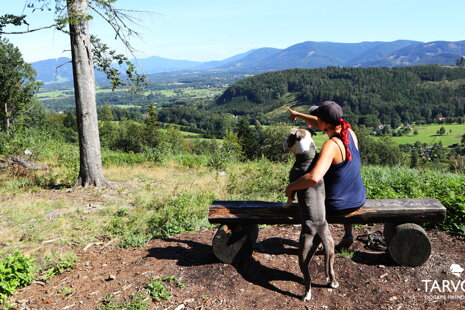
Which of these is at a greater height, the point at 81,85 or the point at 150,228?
the point at 81,85

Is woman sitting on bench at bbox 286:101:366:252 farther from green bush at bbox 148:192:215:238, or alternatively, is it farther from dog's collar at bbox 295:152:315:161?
green bush at bbox 148:192:215:238

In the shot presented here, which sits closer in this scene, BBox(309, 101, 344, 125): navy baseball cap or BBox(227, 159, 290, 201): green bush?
BBox(309, 101, 344, 125): navy baseball cap

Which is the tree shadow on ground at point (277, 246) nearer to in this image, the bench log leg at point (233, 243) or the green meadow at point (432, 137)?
the bench log leg at point (233, 243)

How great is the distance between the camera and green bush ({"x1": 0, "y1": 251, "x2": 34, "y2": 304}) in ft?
12.5

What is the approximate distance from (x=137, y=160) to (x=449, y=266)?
13.1m

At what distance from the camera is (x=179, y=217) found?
6012 millimetres

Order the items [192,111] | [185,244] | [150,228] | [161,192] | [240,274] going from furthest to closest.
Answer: [192,111] < [161,192] < [150,228] < [185,244] < [240,274]

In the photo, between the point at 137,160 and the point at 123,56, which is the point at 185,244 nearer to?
the point at 123,56

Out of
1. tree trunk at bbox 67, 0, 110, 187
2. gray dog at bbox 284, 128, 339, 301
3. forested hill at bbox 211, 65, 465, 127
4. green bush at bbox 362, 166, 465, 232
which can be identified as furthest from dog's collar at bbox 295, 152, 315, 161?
forested hill at bbox 211, 65, 465, 127

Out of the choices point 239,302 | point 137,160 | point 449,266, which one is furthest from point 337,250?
point 137,160

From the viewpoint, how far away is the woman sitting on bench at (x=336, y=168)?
3.14 metres

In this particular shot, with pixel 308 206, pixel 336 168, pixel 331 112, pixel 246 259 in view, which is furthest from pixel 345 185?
pixel 246 259

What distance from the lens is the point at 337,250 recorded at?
178 inches

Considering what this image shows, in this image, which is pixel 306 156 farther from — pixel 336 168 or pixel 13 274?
pixel 13 274
